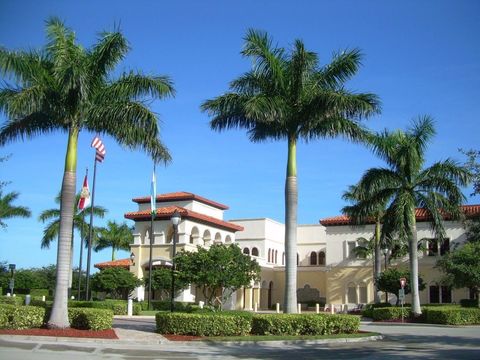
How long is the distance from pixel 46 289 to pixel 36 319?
45.9 metres

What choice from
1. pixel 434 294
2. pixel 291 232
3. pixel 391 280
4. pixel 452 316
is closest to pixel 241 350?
pixel 291 232

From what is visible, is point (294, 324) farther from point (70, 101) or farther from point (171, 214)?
point (171, 214)

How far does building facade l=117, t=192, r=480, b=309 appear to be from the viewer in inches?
2019

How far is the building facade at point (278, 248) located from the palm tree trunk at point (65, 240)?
84.0 ft

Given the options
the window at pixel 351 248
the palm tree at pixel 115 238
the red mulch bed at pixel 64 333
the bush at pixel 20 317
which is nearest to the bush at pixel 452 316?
the red mulch bed at pixel 64 333

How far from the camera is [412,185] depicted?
32.1 m

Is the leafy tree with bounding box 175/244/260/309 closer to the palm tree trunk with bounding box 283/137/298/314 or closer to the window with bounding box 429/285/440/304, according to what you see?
the palm tree trunk with bounding box 283/137/298/314

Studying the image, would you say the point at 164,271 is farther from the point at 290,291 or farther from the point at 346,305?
the point at 290,291

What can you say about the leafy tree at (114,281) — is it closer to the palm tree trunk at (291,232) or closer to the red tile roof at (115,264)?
the red tile roof at (115,264)

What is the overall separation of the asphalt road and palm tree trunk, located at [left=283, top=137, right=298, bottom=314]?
2185mm

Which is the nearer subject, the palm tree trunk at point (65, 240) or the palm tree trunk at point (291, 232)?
the palm tree trunk at point (65, 240)

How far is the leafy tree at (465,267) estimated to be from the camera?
38.7 meters

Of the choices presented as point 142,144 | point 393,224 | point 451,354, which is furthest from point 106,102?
point 393,224

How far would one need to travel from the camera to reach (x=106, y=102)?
844 inches
